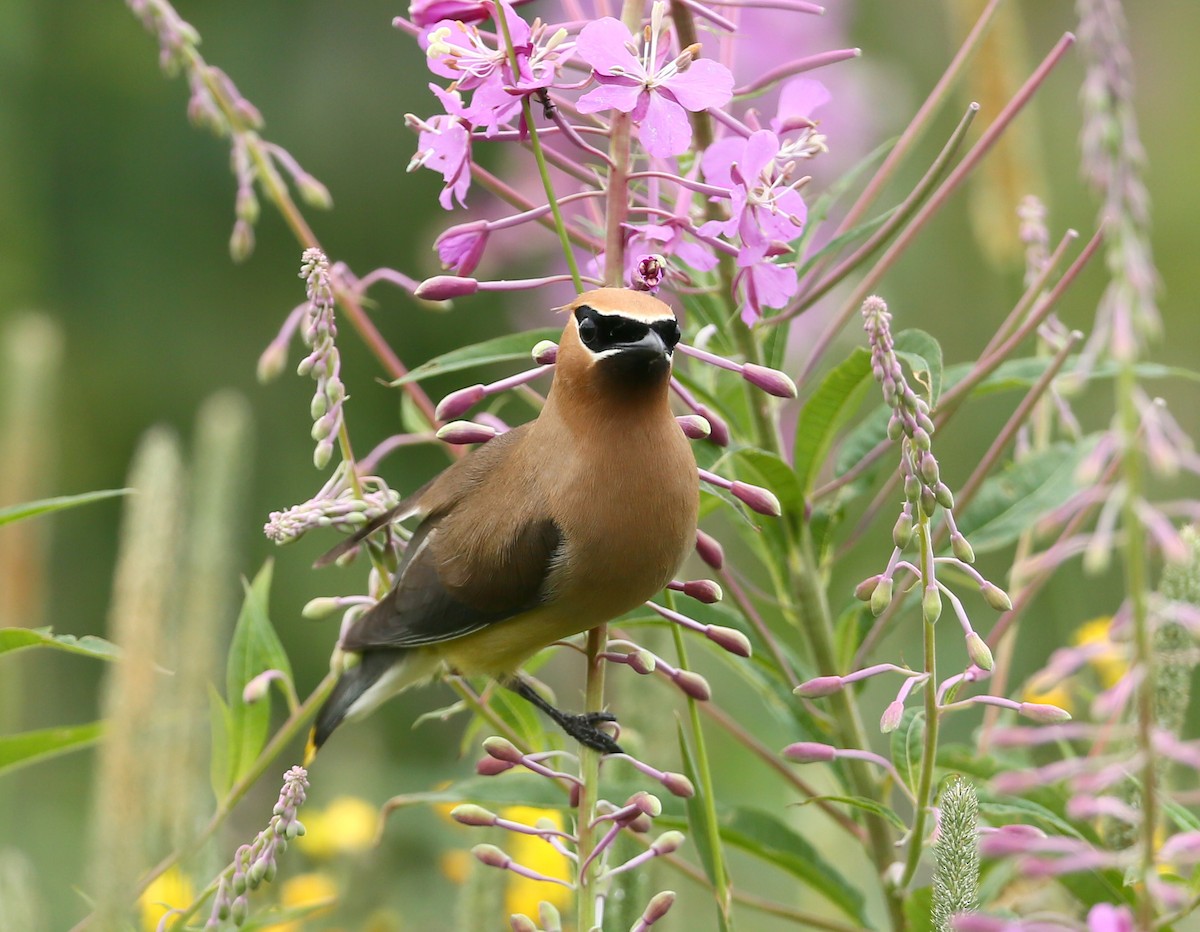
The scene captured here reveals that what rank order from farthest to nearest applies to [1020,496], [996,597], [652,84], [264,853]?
[1020,496] < [652,84] < [996,597] < [264,853]

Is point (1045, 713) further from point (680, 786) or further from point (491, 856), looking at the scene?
point (491, 856)

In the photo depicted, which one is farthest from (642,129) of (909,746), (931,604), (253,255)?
(253,255)

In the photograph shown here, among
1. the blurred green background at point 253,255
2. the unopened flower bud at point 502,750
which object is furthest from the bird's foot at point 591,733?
the blurred green background at point 253,255

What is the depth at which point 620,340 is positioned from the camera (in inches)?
68.7

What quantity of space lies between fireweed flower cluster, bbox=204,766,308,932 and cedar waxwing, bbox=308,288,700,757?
1.51 feet

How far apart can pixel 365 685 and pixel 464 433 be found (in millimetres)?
508

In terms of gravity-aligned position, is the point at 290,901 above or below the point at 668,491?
below

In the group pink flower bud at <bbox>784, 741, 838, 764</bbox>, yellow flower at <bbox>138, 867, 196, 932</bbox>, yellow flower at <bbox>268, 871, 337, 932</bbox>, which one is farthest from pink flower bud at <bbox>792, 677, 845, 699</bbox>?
yellow flower at <bbox>268, 871, 337, 932</bbox>

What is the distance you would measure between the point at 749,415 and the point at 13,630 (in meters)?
0.99

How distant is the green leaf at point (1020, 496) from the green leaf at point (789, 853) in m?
0.48

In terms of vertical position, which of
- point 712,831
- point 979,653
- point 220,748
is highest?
point 979,653

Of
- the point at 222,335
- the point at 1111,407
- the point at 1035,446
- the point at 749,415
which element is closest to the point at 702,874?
the point at 749,415

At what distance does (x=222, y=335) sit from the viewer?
17.9ft

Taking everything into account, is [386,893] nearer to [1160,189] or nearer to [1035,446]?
[1035,446]
